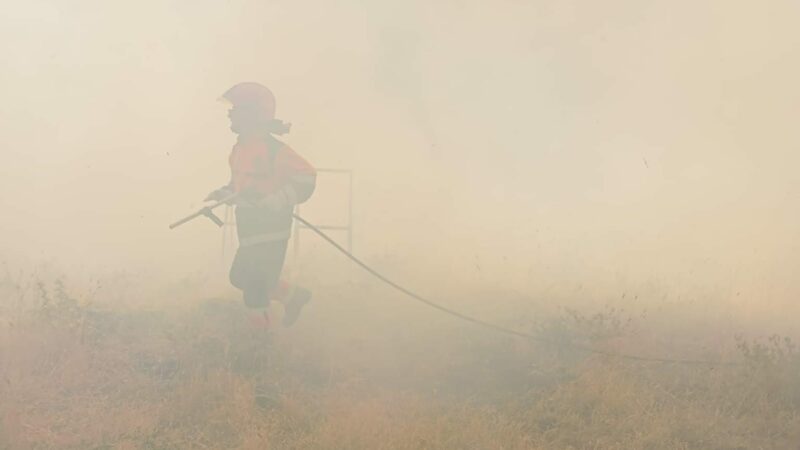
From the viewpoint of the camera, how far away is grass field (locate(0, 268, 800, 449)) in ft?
12.6

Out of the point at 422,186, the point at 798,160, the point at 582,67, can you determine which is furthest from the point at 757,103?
the point at 422,186

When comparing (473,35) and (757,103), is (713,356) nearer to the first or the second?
(757,103)

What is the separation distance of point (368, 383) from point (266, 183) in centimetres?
148

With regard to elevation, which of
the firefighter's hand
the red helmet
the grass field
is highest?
the red helmet

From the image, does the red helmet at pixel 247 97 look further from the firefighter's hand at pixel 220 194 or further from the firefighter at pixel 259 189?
the firefighter's hand at pixel 220 194

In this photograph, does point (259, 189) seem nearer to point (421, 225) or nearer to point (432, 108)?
point (421, 225)

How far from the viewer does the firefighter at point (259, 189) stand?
16.8ft

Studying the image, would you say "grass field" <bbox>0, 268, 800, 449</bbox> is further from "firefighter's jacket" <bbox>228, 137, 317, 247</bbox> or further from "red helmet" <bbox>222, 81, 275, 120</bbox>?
"red helmet" <bbox>222, 81, 275, 120</bbox>

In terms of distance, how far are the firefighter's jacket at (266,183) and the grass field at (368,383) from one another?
68cm

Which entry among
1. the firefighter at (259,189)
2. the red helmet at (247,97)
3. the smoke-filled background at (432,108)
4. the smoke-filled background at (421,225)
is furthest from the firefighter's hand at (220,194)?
the smoke-filled background at (432,108)

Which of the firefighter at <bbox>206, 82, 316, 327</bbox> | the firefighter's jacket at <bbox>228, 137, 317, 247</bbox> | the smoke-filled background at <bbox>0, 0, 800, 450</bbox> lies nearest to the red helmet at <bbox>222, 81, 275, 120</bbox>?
the firefighter at <bbox>206, 82, 316, 327</bbox>

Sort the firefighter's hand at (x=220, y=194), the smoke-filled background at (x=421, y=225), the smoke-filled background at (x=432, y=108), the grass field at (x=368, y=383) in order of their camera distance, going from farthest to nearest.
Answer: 1. the smoke-filled background at (x=432, y=108)
2. the firefighter's hand at (x=220, y=194)
3. the smoke-filled background at (x=421, y=225)
4. the grass field at (x=368, y=383)

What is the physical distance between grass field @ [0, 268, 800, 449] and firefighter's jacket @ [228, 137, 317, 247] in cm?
68

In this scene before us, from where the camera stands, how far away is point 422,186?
1168cm
